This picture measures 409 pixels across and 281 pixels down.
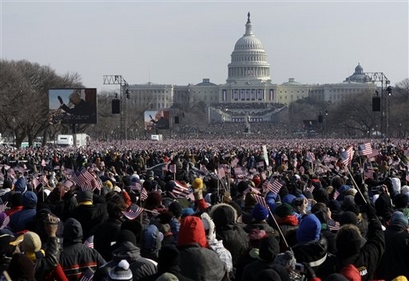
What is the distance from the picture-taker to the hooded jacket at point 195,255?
8.10 m

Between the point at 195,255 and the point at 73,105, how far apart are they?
50376 mm

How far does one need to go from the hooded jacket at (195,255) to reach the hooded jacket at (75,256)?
789 mm

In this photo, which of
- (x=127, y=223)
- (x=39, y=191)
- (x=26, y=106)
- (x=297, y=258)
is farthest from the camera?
(x=26, y=106)

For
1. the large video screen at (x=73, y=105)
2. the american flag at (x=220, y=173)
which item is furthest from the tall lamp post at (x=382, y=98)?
the american flag at (x=220, y=173)

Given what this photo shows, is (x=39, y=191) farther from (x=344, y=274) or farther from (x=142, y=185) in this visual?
(x=344, y=274)

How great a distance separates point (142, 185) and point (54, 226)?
7.14 meters

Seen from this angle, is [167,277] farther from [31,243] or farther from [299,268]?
[31,243]

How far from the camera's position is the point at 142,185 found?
1602 centimetres

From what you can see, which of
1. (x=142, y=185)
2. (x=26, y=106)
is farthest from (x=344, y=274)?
(x=26, y=106)

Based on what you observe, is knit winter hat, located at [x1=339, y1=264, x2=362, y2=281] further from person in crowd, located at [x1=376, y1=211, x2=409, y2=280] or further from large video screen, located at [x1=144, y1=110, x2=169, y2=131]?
large video screen, located at [x1=144, y1=110, x2=169, y2=131]

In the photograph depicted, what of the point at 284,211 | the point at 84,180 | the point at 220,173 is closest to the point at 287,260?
the point at 284,211

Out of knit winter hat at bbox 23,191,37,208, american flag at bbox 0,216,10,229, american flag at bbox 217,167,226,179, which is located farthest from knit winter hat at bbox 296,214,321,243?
american flag at bbox 217,167,226,179

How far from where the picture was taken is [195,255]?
8125 mm

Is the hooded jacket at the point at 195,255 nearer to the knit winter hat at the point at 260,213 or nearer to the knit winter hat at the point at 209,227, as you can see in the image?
the knit winter hat at the point at 209,227
